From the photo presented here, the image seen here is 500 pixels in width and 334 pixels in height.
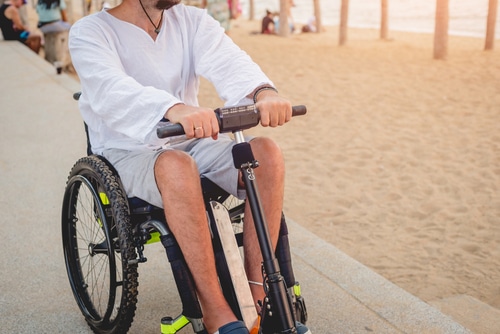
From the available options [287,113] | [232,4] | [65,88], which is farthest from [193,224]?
[232,4]

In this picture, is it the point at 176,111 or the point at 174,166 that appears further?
the point at 174,166

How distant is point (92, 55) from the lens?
2.39m

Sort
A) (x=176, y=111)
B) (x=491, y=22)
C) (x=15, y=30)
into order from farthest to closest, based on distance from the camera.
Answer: (x=15, y=30), (x=491, y=22), (x=176, y=111)

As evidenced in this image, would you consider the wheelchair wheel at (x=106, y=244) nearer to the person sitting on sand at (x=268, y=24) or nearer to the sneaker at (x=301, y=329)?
the sneaker at (x=301, y=329)

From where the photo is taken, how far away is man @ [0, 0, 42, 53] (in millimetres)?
13211

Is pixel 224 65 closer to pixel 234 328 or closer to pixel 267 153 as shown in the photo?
pixel 267 153

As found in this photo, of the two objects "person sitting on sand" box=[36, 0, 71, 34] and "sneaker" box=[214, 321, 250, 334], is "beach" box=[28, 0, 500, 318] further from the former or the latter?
"person sitting on sand" box=[36, 0, 71, 34]

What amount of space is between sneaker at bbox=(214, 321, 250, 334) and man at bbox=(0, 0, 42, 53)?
1228 cm

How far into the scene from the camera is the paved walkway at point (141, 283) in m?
2.71

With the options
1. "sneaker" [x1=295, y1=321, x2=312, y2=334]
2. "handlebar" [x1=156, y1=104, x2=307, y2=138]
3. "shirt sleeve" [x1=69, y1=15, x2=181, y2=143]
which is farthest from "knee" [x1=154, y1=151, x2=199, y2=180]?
"sneaker" [x1=295, y1=321, x2=312, y2=334]

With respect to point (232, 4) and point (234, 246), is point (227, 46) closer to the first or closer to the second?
point (234, 246)

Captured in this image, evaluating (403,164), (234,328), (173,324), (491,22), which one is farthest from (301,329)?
(491,22)

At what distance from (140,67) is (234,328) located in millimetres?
1062

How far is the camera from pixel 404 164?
5832 mm
